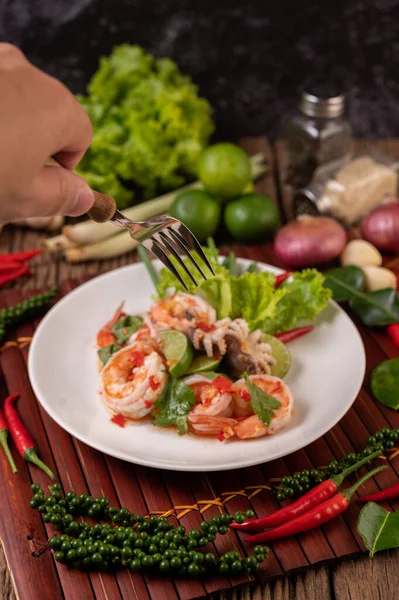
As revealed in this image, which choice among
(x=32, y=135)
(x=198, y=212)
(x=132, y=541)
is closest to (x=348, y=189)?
(x=198, y=212)

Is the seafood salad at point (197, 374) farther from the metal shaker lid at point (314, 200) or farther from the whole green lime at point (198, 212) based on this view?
the metal shaker lid at point (314, 200)

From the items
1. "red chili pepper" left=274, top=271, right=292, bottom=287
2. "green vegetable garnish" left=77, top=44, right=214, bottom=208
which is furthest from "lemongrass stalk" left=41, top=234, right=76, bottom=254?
"red chili pepper" left=274, top=271, right=292, bottom=287

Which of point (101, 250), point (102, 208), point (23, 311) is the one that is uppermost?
point (102, 208)

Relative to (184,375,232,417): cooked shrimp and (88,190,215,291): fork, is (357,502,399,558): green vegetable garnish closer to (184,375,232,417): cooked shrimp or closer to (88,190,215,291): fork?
(184,375,232,417): cooked shrimp

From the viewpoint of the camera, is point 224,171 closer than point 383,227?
No

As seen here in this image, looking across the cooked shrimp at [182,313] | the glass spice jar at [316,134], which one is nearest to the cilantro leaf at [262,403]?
the cooked shrimp at [182,313]

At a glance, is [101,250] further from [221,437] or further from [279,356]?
[221,437]
